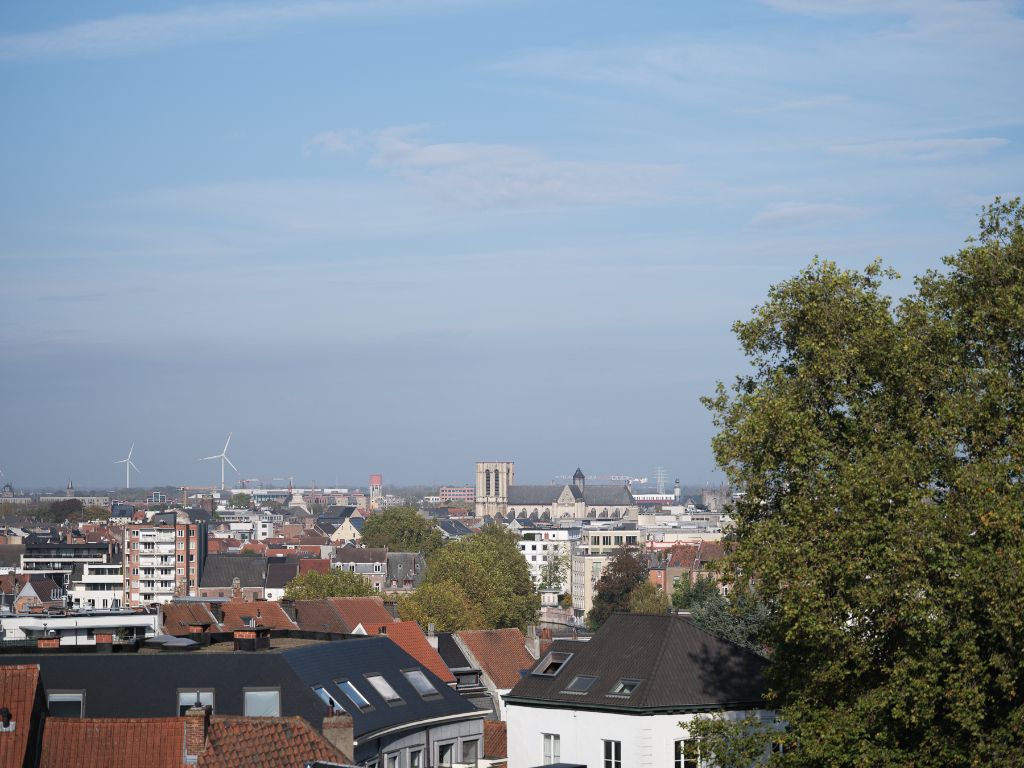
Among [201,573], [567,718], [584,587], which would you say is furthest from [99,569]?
[567,718]

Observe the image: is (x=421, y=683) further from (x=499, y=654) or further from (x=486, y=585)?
(x=486, y=585)

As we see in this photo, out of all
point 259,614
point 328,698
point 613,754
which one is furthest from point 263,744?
point 259,614

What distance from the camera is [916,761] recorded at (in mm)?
28203

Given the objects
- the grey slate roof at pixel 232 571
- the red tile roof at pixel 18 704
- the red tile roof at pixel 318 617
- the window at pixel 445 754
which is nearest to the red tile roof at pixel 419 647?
the red tile roof at pixel 318 617

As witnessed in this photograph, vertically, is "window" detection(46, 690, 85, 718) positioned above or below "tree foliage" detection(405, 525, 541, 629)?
below

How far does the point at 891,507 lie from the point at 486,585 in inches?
3334

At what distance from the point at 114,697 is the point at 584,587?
521 feet

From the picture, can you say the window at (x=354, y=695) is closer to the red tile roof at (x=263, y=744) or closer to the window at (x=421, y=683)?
the window at (x=421, y=683)

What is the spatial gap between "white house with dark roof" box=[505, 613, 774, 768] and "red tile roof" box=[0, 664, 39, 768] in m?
18.3

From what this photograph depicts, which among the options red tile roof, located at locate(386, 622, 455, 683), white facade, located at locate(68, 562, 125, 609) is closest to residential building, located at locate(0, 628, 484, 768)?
red tile roof, located at locate(386, 622, 455, 683)

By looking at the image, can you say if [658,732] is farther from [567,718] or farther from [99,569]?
[99,569]

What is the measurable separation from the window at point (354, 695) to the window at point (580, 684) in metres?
8.53

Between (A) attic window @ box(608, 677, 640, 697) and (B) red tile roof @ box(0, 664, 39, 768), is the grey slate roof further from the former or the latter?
(B) red tile roof @ box(0, 664, 39, 768)

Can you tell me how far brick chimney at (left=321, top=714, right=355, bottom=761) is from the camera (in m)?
31.9
